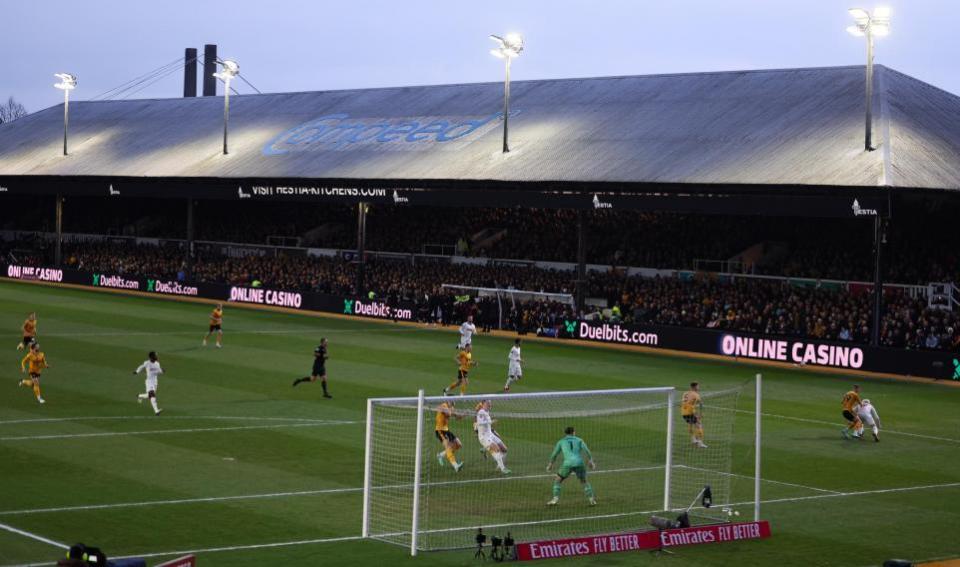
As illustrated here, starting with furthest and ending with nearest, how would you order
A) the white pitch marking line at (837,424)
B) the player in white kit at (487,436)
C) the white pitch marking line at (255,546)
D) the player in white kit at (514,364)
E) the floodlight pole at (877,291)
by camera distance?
the floodlight pole at (877,291) < the player in white kit at (514,364) < the white pitch marking line at (837,424) < the player in white kit at (487,436) < the white pitch marking line at (255,546)

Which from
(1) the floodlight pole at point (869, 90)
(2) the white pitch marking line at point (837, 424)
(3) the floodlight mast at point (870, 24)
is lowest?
(2) the white pitch marking line at point (837, 424)

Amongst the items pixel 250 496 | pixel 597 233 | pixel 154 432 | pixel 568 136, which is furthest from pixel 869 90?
pixel 250 496

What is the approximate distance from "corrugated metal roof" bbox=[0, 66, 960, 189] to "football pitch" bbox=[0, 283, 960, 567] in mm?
9635

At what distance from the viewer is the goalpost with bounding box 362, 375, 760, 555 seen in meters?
20.9

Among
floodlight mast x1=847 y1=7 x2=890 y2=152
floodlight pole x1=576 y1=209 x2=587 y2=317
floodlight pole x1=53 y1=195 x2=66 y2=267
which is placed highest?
floodlight mast x1=847 y1=7 x2=890 y2=152

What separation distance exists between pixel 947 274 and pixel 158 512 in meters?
41.3

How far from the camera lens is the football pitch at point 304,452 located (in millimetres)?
19984

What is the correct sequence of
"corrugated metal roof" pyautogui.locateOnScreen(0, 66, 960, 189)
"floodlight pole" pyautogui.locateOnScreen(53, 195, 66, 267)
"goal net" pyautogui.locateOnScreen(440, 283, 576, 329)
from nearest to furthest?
"corrugated metal roof" pyautogui.locateOnScreen(0, 66, 960, 189)
"goal net" pyautogui.locateOnScreen(440, 283, 576, 329)
"floodlight pole" pyautogui.locateOnScreen(53, 195, 66, 267)

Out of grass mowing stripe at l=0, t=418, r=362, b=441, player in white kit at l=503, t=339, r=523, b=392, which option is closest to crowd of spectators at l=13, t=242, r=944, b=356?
player in white kit at l=503, t=339, r=523, b=392

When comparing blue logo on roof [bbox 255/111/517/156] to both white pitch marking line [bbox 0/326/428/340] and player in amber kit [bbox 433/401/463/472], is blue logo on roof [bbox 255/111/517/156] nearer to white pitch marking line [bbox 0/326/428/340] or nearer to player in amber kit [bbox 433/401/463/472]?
white pitch marking line [bbox 0/326/428/340]

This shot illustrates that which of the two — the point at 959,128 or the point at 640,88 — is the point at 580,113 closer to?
the point at 640,88

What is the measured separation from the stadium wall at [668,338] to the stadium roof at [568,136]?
6.01 meters

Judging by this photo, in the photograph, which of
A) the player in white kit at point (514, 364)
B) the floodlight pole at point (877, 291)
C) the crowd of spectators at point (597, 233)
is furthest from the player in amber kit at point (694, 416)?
the crowd of spectators at point (597, 233)

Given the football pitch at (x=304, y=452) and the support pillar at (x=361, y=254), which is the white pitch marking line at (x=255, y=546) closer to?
the football pitch at (x=304, y=452)
